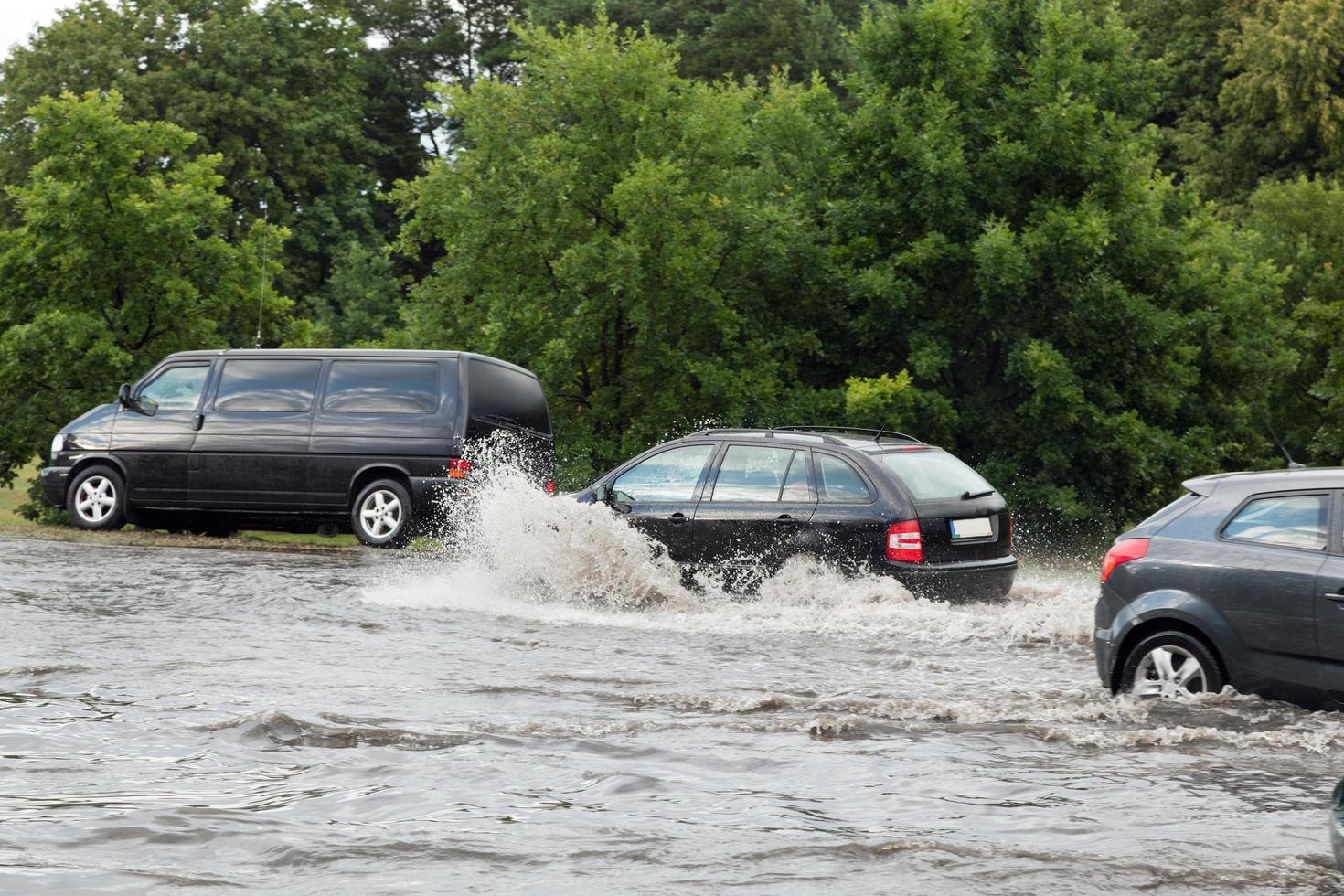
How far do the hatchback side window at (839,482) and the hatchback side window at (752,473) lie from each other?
17 centimetres

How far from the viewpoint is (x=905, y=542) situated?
13.0 meters

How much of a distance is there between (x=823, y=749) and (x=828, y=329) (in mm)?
23529

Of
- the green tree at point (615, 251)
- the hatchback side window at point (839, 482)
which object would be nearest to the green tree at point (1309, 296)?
the green tree at point (615, 251)

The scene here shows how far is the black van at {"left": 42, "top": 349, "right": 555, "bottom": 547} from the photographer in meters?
18.8

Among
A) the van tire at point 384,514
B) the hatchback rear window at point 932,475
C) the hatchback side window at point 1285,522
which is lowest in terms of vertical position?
the van tire at point 384,514

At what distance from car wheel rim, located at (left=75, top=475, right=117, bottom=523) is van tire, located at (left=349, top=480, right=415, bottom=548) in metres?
3.15

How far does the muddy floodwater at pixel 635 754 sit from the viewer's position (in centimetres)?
591

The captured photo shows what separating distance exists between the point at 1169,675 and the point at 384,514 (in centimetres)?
1134

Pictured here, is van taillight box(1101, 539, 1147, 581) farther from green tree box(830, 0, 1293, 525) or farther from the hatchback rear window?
Result: green tree box(830, 0, 1293, 525)

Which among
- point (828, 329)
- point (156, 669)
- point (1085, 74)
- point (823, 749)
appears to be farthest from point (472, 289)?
point (823, 749)

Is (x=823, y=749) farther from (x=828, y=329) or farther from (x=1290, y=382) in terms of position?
(x=1290, y=382)

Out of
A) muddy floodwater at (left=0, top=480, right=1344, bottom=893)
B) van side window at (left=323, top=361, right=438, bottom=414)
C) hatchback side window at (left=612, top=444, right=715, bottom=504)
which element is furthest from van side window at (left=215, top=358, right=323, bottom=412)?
muddy floodwater at (left=0, top=480, right=1344, bottom=893)

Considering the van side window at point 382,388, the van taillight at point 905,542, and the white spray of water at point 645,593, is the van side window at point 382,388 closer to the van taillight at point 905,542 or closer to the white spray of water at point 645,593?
the white spray of water at point 645,593

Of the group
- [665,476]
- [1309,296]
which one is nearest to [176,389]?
[665,476]
